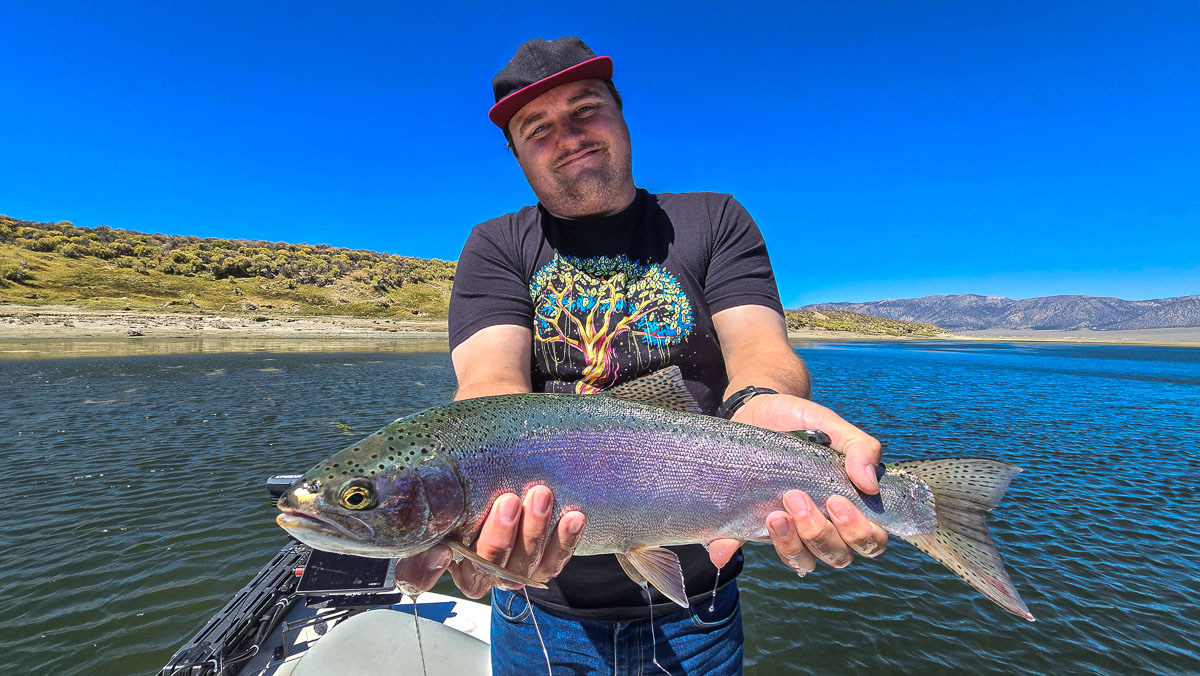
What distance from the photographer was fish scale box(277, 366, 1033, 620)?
6.80ft

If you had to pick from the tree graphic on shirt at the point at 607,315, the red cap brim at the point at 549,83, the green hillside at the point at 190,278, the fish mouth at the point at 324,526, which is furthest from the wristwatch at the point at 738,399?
the green hillside at the point at 190,278

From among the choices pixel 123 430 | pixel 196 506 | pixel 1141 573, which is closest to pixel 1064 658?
pixel 1141 573

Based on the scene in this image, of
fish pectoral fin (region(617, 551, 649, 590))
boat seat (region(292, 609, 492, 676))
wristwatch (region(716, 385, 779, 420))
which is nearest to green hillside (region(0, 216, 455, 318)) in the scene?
boat seat (region(292, 609, 492, 676))

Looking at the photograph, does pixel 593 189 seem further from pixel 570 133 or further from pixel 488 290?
pixel 488 290

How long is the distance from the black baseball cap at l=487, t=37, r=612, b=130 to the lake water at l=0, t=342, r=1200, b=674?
185 centimetres

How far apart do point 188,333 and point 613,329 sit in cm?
4596

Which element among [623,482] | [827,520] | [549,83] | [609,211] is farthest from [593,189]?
[827,520]

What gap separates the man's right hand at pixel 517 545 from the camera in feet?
6.85

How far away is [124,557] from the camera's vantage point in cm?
762

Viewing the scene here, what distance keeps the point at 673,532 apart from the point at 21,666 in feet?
24.9

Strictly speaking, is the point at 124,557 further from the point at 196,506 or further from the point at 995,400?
the point at 995,400

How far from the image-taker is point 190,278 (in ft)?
156

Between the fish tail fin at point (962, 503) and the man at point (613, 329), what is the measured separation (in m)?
0.34

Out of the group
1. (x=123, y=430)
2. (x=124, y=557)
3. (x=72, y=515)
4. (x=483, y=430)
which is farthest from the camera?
(x=123, y=430)
